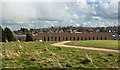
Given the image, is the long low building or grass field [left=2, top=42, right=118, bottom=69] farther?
the long low building

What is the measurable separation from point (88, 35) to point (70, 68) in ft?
172

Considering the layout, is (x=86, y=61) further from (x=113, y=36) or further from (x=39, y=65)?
(x=113, y=36)

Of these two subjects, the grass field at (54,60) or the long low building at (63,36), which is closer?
the grass field at (54,60)

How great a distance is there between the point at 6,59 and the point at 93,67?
5.38 meters

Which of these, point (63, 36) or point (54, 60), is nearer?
point (54, 60)

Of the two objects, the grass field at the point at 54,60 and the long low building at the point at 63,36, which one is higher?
the grass field at the point at 54,60

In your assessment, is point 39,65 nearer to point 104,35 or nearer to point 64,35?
point 64,35

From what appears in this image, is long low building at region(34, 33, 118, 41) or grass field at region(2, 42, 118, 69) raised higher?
grass field at region(2, 42, 118, 69)

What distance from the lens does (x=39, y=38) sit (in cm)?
5809

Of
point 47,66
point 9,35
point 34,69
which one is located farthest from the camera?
point 9,35

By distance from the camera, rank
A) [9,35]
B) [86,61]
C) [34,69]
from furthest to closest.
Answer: [9,35] < [86,61] < [34,69]

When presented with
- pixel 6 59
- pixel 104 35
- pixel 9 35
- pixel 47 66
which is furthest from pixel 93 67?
pixel 104 35

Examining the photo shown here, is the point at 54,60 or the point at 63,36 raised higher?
the point at 54,60

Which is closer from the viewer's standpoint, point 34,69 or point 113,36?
point 34,69
